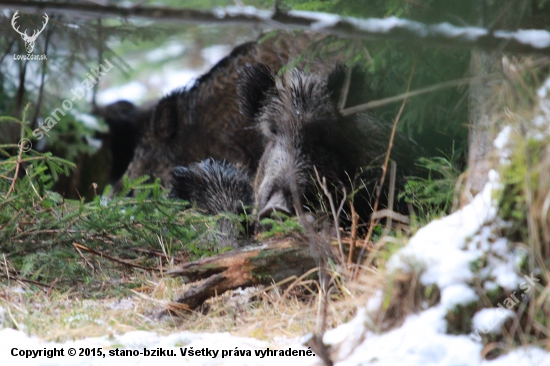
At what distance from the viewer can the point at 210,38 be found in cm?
1243

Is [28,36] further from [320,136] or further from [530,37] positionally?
[530,37]

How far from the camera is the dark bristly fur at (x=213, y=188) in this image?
5.59 meters

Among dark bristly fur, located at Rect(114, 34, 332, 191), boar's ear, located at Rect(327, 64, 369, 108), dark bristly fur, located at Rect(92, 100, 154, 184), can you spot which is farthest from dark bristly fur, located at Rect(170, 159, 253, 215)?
dark bristly fur, located at Rect(92, 100, 154, 184)

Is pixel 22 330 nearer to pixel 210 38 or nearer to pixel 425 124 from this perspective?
pixel 425 124

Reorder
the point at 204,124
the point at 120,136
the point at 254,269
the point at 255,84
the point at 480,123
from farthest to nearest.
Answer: the point at 120,136 < the point at 204,124 < the point at 255,84 < the point at 254,269 < the point at 480,123

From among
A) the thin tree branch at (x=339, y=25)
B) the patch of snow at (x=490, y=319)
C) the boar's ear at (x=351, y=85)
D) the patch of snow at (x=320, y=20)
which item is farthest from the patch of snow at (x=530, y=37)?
the boar's ear at (x=351, y=85)

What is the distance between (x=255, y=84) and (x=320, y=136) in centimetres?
86

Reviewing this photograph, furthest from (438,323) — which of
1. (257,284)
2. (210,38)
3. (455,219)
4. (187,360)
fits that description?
(210,38)

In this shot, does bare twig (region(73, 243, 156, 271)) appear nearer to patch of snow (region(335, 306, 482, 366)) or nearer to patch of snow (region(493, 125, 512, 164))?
patch of snow (region(335, 306, 482, 366))

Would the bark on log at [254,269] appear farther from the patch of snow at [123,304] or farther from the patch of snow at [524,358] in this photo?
the patch of snow at [524,358]

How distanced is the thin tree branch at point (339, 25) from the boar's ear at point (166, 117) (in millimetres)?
5362

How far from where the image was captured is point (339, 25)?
259 centimetres

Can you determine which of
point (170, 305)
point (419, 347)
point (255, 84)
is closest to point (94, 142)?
point (255, 84)

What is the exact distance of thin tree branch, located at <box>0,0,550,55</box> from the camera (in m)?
2.52
